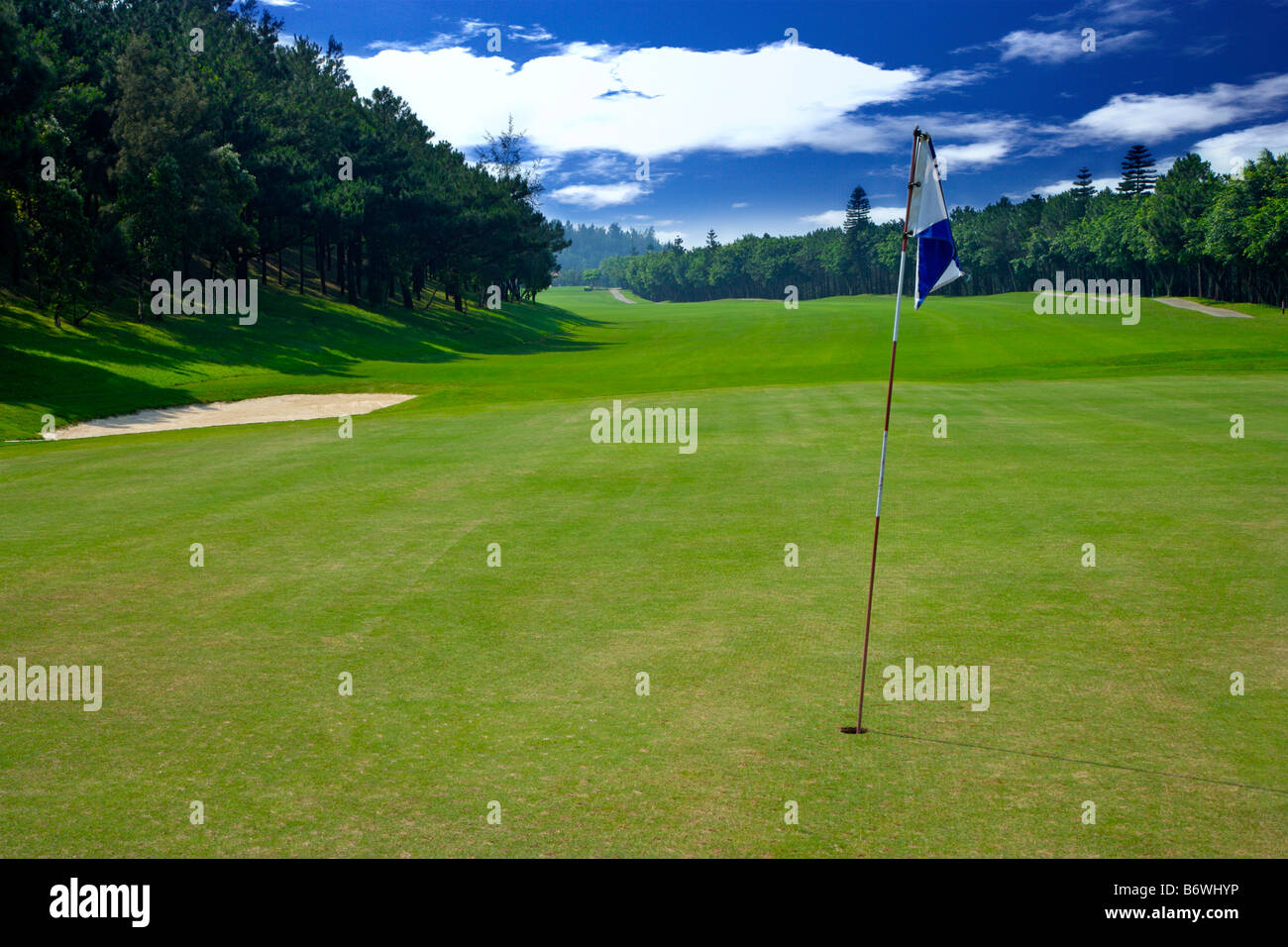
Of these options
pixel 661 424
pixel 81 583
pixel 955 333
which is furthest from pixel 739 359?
pixel 81 583

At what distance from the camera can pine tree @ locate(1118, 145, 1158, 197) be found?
180m

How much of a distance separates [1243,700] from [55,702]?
36.8 ft

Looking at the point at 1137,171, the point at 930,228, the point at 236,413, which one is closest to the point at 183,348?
the point at 236,413

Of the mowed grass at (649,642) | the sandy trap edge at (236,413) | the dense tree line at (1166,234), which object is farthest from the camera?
the dense tree line at (1166,234)

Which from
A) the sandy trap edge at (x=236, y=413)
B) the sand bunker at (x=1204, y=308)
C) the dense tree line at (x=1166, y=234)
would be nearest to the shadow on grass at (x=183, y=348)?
the sandy trap edge at (x=236, y=413)

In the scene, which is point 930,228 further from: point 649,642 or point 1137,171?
point 1137,171

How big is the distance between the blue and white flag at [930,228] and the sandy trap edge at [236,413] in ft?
107

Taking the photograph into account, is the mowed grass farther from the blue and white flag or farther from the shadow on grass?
the shadow on grass

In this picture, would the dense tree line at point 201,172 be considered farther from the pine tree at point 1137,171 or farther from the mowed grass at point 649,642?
the pine tree at point 1137,171

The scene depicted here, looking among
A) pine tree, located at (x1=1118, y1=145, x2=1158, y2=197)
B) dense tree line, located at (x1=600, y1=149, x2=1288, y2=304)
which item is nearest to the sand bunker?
dense tree line, located at (x1=600, y1=149, x2=1288, y2=304)

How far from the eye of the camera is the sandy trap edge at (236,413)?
123 ft

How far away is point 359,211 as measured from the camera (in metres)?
78.9

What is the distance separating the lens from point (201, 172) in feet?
199

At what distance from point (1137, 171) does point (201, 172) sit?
577ft
